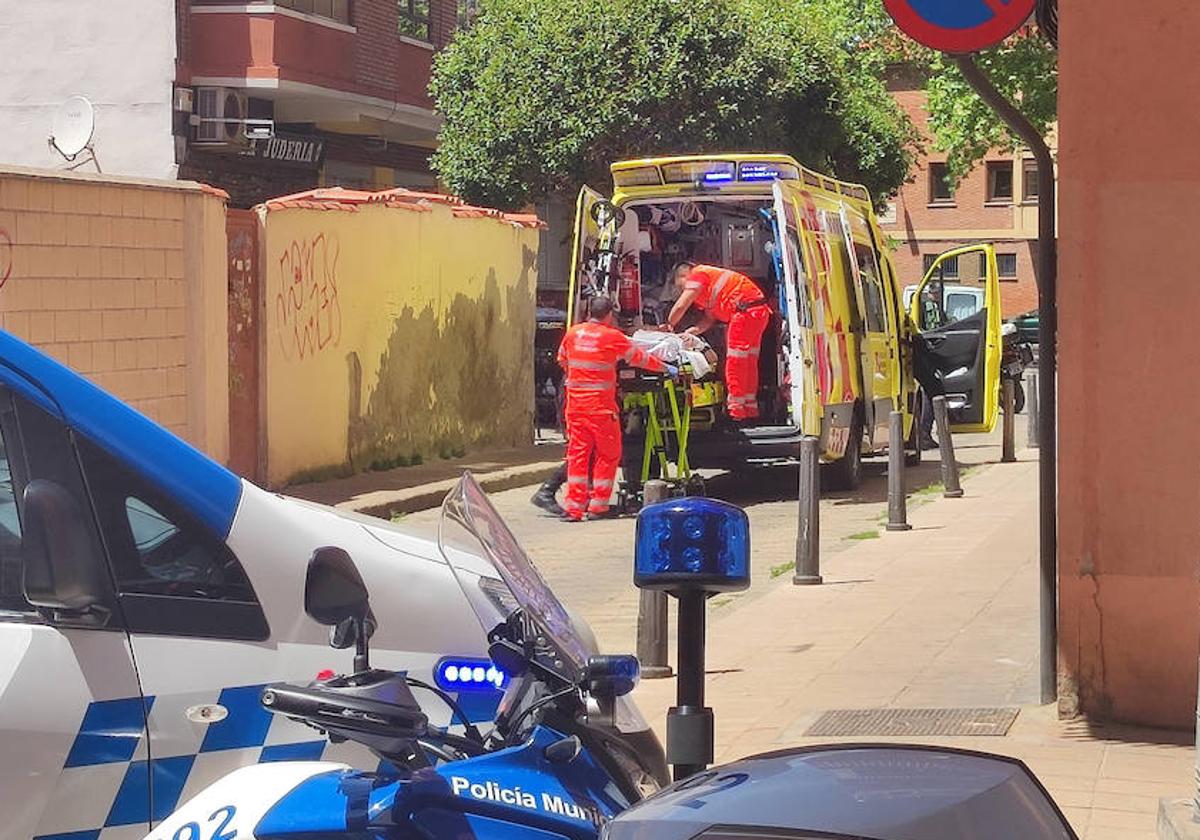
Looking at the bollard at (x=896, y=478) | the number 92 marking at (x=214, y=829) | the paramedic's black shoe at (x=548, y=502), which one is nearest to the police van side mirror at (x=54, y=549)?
the number 92 marking at (x=214, y=829)

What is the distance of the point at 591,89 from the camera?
26328 mm

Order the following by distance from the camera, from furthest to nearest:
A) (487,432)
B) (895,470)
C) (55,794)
→ (487,432) < (895,470) < (55,794)

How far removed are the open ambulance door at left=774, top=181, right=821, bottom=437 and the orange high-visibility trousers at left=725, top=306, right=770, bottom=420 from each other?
1.18 ft

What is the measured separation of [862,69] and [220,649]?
35.0 meters

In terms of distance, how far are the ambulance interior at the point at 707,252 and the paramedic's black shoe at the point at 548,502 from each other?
1.65m

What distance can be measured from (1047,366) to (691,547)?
4972 millimetres

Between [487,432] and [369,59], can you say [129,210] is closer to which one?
[487,432]

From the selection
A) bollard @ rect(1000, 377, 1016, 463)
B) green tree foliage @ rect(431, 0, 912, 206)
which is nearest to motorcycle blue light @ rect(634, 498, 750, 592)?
bollard @ rect(1000, 377, 1016, 463)

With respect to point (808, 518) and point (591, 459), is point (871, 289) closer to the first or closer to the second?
point (591, 459)

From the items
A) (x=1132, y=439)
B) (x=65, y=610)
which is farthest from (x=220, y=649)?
(x=1132, y=439)

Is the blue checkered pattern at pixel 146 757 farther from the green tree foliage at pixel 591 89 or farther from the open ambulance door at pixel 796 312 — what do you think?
the green tree foliage at pixel 591 89

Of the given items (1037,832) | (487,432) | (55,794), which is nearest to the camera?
(1037,832)

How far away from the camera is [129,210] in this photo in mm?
14445

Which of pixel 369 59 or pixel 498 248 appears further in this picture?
pixel 369 59
